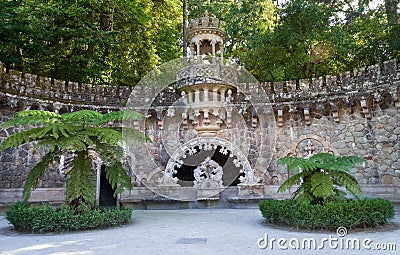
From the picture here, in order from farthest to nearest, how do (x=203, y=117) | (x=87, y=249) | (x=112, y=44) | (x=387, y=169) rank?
1. (x=112, y=44)
2. (x=203, y=117)
3. (x=387, y=169)
4. (x=87, y=249)

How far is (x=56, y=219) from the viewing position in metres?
7.06

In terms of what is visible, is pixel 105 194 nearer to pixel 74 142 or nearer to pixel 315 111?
pixel 74 142

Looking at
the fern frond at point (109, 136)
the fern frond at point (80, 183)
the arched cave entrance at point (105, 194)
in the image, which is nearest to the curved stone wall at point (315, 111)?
the arched cave entrance at point (105, 194)

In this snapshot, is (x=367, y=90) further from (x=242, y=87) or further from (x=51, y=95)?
(x=51, y=95)

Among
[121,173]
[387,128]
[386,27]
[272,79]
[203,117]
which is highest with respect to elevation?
[386,27]

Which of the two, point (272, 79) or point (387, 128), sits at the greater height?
point (272, 79)

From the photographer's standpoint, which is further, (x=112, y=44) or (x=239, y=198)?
(x=112, y=44)

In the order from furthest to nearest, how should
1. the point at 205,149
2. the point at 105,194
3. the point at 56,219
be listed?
the point at 205,149 → the point at 105,194 → the point at 56,219

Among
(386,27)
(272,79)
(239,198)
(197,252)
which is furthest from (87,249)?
(386,27)

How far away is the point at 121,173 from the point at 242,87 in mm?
6496

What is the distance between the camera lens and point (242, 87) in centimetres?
1299

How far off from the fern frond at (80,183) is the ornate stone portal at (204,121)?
454 centimetres

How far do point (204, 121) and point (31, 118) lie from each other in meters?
6.34

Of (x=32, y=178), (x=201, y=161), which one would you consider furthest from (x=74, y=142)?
(x=201, y=161)
